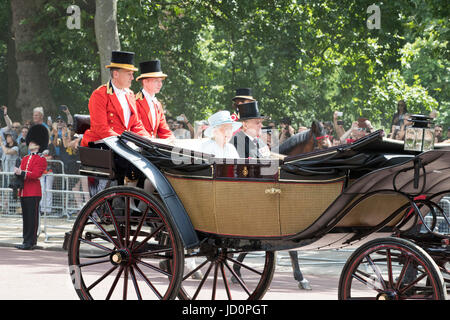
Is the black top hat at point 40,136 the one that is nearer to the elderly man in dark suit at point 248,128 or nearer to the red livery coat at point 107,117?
the elderly man in dark suit at point 248,128

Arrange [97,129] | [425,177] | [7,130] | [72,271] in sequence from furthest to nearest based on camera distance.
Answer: [7,130], [97,129], [72,271], [425,177]

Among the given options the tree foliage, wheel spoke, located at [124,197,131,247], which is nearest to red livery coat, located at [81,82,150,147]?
wheel spoke, located at [124,197,131,247]

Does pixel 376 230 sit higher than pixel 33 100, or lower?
lower

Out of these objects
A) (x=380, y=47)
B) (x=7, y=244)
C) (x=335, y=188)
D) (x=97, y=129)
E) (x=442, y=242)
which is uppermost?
(x=380, y=47)

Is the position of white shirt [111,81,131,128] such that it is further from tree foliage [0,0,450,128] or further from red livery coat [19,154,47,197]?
tree foliage [0,0,450,128]

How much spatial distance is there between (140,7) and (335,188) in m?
14.3

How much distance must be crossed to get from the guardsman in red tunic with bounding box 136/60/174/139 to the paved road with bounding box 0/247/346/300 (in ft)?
6.02

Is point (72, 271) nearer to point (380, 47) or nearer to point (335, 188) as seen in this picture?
point (335, 188)

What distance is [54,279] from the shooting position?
376 inches

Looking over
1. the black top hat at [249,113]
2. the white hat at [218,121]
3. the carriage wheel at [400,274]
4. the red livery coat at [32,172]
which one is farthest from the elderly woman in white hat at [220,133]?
the red livery coat at [32,172]

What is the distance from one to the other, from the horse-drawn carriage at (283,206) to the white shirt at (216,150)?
24.9 inches

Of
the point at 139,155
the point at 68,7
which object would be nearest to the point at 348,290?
the point at 139,155

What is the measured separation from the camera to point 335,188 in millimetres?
5418

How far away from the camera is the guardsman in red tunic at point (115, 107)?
23.1ft
